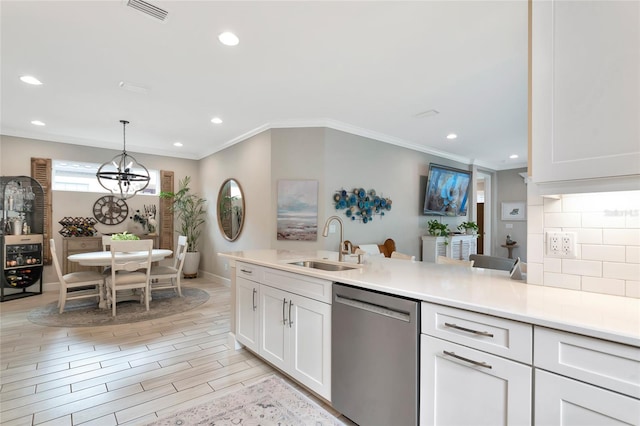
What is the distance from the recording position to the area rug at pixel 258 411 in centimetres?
191

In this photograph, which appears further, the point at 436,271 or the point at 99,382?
the point at 99,382

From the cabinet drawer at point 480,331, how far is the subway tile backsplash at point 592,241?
0.63 m

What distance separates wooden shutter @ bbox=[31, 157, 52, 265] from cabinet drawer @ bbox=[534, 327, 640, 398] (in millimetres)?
6717

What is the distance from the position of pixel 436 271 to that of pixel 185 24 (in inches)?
99.0

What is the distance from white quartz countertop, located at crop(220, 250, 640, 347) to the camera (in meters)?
1.04

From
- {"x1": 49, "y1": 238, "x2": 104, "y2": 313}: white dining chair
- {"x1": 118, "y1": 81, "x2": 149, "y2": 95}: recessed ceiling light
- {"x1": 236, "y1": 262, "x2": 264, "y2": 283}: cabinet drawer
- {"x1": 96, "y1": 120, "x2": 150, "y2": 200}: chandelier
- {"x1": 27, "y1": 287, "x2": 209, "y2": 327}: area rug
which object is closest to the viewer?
{"x1": 236, "y1": 262, "x2": 264, "y2": 283}: cabinet drawer

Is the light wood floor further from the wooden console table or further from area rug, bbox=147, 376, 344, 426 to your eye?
the wooden console table

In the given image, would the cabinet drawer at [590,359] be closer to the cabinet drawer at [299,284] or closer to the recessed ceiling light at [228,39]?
the cabinet drawer at [299,284]

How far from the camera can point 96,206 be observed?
18.6ft

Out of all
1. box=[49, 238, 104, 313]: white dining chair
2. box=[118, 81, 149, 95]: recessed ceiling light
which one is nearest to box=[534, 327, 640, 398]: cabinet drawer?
box=[118, 81, 149, 95]: recessed ceiling light

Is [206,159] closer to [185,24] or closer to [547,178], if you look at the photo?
[185,24]

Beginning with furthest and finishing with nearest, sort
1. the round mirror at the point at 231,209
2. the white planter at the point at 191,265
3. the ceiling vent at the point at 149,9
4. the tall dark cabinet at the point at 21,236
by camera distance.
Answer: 1. the white planter at the point at 191,265
2. the round mirror at the point at 231,209
3. the tall dark cabinet at the point at 21,236
4. the ceiling vent at the point at 149,9

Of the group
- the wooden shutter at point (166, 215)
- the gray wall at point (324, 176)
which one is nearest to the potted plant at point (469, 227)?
the gray wall at point (324, 176)

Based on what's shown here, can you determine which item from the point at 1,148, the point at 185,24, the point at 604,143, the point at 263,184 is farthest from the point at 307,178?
the point at 1,148
